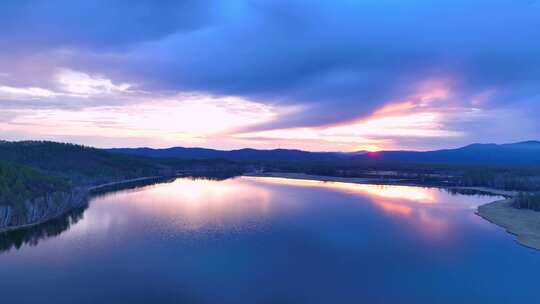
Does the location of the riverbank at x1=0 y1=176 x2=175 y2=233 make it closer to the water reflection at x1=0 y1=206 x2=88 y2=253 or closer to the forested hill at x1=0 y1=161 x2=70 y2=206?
the forested hill at x1=0 y1=161 x2=70 y2=206

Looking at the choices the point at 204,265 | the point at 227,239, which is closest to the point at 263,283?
the point at 204,265

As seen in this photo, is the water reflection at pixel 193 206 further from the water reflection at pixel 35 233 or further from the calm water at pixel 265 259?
the water reflection at pixel 35 233

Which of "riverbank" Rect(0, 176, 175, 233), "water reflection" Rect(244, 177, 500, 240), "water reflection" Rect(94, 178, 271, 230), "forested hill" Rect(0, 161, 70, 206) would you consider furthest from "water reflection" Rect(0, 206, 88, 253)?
"water reflection" Rect(244, 177, 500, 240)

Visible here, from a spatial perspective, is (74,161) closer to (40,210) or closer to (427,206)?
(40,210)

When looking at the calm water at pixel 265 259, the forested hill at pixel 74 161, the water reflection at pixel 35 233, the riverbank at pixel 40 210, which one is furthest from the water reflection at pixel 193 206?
the forested hill at pixel 74 161

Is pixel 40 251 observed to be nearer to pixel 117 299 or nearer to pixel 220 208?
pixel 117 299

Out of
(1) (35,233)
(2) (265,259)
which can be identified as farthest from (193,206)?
(2) (265,259)
